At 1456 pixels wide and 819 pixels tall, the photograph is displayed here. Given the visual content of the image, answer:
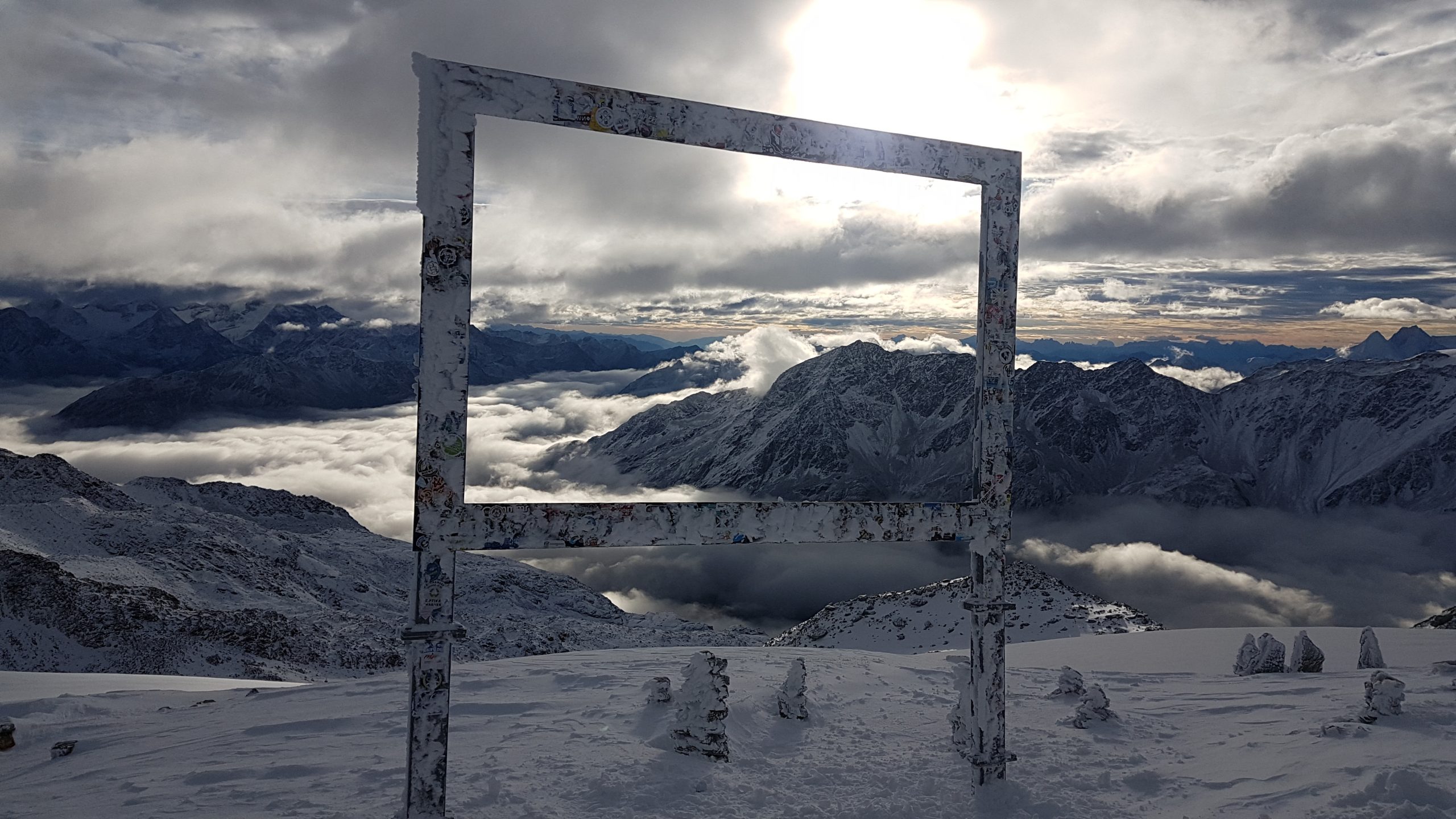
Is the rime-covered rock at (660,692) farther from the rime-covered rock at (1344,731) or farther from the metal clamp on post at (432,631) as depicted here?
the rime-covered rock at (1344,731)

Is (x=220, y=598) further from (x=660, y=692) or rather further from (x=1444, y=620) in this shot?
(x=1444, y=620)

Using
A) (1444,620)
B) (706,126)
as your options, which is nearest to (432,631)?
(706,126)

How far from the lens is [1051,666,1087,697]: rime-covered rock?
8.58m

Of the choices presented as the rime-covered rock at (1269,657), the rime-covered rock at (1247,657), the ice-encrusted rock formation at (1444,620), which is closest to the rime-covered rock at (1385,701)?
the rime-covered rock at (1269,657)

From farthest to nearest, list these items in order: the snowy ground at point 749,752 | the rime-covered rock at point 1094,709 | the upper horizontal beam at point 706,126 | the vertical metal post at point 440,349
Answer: the rime-covered rock at point 1094,709 → the snowy ground at point 749,752 → the upper horizontal beam at point 706,126 → the vertical metal post at point 440,349

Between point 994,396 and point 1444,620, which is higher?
point 994,396

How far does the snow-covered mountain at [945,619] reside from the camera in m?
69.1

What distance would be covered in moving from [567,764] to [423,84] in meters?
4.99

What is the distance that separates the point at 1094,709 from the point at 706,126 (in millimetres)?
6589

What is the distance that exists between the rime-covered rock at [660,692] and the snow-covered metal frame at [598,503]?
12.6ft

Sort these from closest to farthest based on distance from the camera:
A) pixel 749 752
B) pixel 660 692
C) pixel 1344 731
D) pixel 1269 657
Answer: pixel 1344 731 < pixel 749 752 < pixel 660 692 < pixel 1269 657

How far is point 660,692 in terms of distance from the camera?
308 inches

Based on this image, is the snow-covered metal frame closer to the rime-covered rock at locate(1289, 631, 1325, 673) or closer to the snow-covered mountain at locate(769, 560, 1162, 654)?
the rime-covered rock at locate(1289, 631, 1325, 673)

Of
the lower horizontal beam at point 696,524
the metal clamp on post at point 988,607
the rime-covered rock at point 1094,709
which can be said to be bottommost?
the rime-covered rock at point 1094,709
